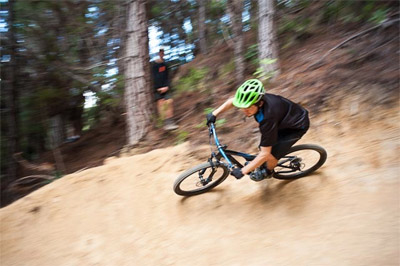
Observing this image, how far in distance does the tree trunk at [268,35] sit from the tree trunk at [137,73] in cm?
280

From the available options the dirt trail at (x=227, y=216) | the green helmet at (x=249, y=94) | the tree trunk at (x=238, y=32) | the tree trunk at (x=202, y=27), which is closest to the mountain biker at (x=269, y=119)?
the green helmet at (x=249, y=94)

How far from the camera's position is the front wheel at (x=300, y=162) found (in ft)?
14.6

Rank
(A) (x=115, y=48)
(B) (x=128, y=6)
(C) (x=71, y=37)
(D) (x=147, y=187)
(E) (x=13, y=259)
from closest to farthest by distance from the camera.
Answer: (E) (x=13, y=259)
(D) (x=147, y=187)
(B) (x=128, y=6)
(C) (x=71, y=37)
(A) (x=115, y=48)

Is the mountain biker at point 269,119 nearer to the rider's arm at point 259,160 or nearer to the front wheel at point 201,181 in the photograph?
the rider's arm at point 259,160

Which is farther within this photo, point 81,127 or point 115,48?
point 81,127

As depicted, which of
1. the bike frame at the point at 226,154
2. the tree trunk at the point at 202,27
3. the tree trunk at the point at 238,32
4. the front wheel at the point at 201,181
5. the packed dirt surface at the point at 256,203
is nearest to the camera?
the packed dirt surface at the point at 256,203

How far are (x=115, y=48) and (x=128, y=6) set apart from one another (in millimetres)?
3228

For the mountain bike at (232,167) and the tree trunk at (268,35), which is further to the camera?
the tree trunk at (268,35)

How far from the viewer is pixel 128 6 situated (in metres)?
6.80

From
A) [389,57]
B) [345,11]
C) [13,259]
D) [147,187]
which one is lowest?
[13,259]

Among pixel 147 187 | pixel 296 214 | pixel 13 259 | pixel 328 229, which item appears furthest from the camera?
pixel 147 187

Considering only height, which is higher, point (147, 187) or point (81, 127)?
point (81, 127)

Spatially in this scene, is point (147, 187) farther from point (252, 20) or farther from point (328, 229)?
point (252, 20)

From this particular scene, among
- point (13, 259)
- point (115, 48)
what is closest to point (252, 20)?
point (115, 48)
